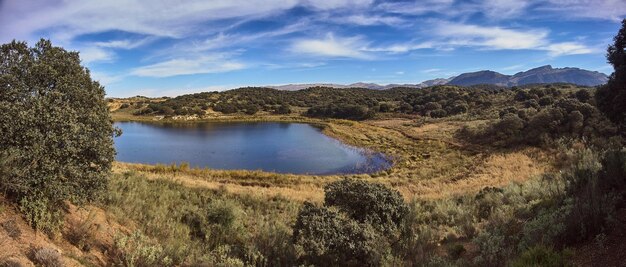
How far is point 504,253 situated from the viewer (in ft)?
26.2

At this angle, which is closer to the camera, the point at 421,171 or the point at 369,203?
the point at 369,203

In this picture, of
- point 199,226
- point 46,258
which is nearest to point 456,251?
point 199,226

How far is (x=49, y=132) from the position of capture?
27.1ft

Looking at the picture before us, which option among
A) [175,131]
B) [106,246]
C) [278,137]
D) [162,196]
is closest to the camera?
[106,246]

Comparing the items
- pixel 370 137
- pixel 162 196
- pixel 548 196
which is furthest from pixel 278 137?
pixel 548 196

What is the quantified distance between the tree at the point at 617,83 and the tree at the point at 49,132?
576 inches

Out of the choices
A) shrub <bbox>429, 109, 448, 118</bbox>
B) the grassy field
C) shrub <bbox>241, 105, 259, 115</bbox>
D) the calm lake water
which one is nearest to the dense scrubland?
the grassy field

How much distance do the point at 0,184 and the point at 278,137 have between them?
49.9 meters

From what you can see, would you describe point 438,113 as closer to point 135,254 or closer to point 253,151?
point 253,151

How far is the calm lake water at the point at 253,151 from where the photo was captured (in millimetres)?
36531

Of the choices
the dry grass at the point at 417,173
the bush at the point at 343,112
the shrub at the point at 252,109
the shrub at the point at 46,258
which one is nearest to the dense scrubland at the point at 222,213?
the shrub at the point at 46,258

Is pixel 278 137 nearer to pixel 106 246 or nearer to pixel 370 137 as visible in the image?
pixel 370 137

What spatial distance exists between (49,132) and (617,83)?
15292 millimetres

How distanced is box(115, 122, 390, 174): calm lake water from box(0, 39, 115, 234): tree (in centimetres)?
2483
